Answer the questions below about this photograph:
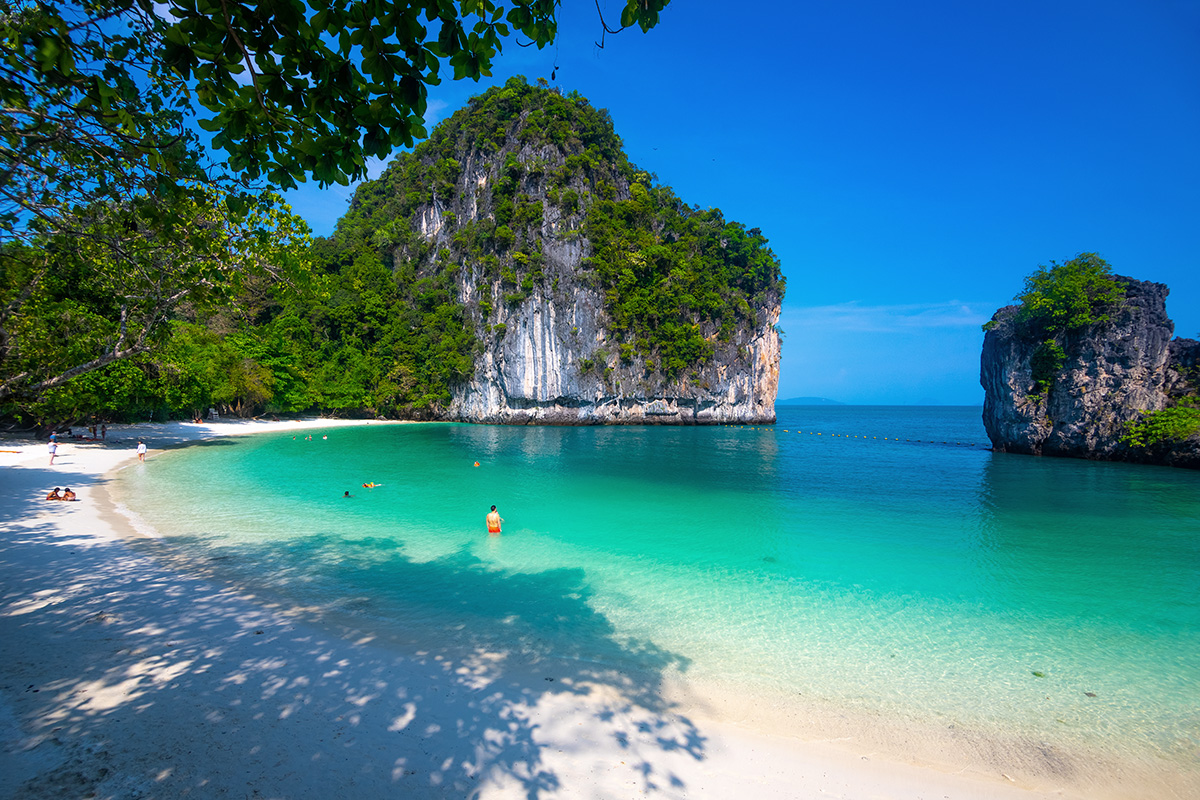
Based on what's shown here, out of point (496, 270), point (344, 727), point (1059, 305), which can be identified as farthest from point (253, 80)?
point (496, 270)

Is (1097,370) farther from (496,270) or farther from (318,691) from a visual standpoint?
(496,270)

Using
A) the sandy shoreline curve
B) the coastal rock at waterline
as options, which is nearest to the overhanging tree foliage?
the sandy shoreline curve

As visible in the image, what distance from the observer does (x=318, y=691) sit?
4270 millimetres

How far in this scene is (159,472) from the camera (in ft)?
54.0

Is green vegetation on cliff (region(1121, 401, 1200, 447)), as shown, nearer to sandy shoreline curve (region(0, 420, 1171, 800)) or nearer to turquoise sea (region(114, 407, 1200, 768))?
turquoise sea (region(114, 407, 1200, 768))

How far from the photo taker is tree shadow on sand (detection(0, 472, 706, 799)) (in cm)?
324

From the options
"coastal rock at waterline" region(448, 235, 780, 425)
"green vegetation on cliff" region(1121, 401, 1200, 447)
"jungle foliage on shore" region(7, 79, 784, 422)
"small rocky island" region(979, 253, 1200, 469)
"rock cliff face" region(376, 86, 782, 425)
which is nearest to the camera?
"green vegetation on cliff" region(1121, 401, 1200, 447)

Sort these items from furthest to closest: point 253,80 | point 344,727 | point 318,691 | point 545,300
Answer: point 545,300 < point 318,691 < point 344,727 < point 253,80

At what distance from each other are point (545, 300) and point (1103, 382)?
37.3 metres

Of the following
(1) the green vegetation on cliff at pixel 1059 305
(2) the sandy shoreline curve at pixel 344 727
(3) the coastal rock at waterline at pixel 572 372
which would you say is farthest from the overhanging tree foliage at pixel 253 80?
(3) the coastal rock at waterline at pixel 572 372

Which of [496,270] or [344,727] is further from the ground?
[496,270]

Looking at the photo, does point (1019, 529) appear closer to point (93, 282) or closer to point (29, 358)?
point (93, 282)

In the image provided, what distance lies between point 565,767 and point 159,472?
19.6 metres

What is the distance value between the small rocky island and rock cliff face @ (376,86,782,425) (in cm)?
2443
